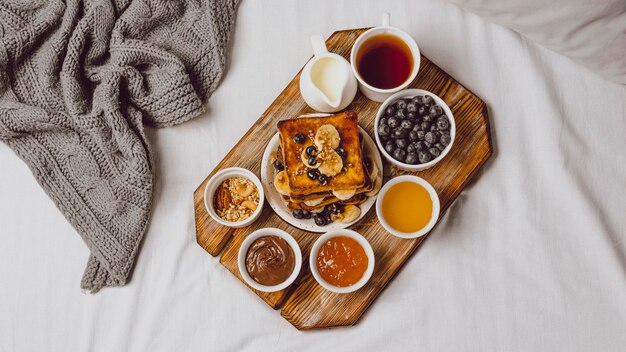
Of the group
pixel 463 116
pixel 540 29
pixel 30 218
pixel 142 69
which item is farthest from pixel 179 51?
pixel 540 29

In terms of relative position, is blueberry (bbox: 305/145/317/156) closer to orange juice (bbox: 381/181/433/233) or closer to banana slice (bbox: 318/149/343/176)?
banana slice (bbox: 318/149/343/176)

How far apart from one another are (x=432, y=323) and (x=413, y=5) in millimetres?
739

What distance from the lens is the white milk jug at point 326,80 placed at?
113 centimetres

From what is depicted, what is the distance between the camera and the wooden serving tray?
1.17 m

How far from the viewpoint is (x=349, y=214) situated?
45.1 inches

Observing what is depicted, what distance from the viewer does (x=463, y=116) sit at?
1203 mm

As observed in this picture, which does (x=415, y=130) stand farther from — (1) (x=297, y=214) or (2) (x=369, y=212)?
(1) (x=297, y=214)

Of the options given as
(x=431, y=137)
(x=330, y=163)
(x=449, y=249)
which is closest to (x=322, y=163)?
(x=330, y=163)

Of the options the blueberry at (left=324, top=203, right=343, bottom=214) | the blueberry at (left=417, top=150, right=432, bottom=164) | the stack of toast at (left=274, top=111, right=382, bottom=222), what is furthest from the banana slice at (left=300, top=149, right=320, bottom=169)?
the blueberry at (left=417, top=150, right=432, bottom=164)

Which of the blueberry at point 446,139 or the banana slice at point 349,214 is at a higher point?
the blueberry at point 446,139

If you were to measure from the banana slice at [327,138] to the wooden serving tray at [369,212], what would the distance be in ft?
0.43

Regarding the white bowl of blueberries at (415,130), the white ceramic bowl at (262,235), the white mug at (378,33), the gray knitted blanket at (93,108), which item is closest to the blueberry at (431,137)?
the white bowl of blueberries at (415,130)

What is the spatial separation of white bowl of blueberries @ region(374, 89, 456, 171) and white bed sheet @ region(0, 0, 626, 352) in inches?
7.1

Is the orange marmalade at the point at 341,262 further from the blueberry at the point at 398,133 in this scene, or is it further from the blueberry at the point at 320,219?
the blueberry at the point at 398,133
